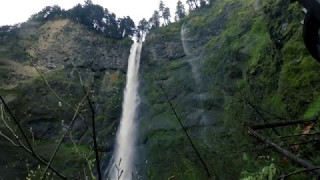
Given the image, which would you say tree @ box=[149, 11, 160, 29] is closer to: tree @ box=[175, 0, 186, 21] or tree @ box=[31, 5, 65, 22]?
tree @ box=[175, 0, 186, 21]

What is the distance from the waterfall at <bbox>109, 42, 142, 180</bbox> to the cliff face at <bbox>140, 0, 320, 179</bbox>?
1161 millimetres

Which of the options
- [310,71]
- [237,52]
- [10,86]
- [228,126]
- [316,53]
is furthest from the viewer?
[10,86]

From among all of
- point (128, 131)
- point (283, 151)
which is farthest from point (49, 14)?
point (283, 151)

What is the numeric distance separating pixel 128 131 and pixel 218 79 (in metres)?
9.76

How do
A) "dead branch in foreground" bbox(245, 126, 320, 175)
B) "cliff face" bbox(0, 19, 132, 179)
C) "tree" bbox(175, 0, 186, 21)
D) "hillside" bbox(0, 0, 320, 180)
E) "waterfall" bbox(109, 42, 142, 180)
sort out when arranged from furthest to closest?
"tree" bbox(175, 0, 186, 21), "cliff face" bbox(0, 19, 132, 179), "waterfall" bbox(109, 42, 142, 180), "hillside" bbox(0, 0, 320, 180), "dead branch in foreground" bbox(245, 126, 320, 175)

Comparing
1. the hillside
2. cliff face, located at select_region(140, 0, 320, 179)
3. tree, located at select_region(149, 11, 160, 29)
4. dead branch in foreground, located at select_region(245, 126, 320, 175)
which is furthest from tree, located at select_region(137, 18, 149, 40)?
dead branch in foreground, located at select_region(245, 126, 320, 175)

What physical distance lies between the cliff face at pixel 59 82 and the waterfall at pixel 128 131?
0.78 metres

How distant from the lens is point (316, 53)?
2.61 metres

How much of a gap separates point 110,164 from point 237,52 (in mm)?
14913

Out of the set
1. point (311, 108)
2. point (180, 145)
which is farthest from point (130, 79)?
point (311, 108)

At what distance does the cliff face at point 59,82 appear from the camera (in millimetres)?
33406

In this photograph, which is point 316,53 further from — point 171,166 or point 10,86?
point 10,86

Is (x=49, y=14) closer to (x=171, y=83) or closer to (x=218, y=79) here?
(x=171, y=83)

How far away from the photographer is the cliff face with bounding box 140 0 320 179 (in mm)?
19375
